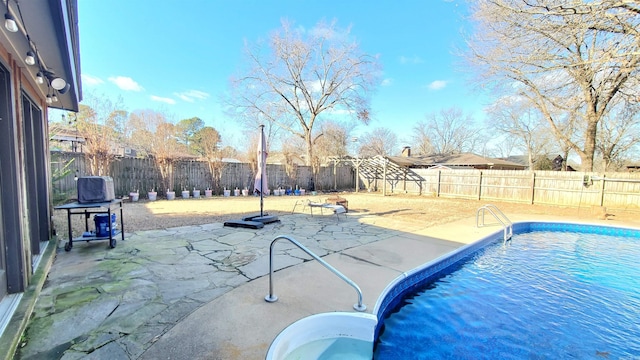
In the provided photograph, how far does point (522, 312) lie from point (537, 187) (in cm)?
1109

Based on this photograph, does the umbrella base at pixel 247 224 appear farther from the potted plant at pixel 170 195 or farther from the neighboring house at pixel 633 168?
the neighboring house at pixel 633 168

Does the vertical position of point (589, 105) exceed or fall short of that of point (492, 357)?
it exceeds it

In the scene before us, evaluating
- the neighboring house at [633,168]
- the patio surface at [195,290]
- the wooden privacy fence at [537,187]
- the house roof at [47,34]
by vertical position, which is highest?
the house roof at [47,34]

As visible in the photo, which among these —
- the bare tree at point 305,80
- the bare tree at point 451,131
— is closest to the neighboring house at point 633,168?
the bare tree at point 451,131

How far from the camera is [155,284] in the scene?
3.08 meters

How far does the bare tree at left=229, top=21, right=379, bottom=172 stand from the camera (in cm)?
1950

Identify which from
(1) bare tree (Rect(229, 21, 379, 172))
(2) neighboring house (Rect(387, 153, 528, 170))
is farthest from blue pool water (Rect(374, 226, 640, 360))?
(2) neighboring house (Rect(387, 153, 528, 170))

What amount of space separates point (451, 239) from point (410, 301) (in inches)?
97.5

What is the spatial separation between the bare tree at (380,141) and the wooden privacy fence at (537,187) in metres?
19.0

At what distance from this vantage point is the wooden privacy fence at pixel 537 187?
985 cm

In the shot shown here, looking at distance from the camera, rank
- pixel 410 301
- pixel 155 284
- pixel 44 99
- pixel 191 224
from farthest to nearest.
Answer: pixel 191 224 → pixel 44 99 → pixel 410 301 → pixel 155 284

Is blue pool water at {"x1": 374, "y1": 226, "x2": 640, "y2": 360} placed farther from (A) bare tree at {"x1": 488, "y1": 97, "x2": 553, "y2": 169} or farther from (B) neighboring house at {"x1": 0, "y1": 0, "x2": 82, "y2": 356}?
(A) bare tree at {"x1": 488, "y1": 97, "x2": 553, "y2": 169}

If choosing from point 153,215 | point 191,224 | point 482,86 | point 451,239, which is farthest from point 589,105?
point 153,215

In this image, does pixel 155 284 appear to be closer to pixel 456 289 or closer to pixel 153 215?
pixel 456 289
